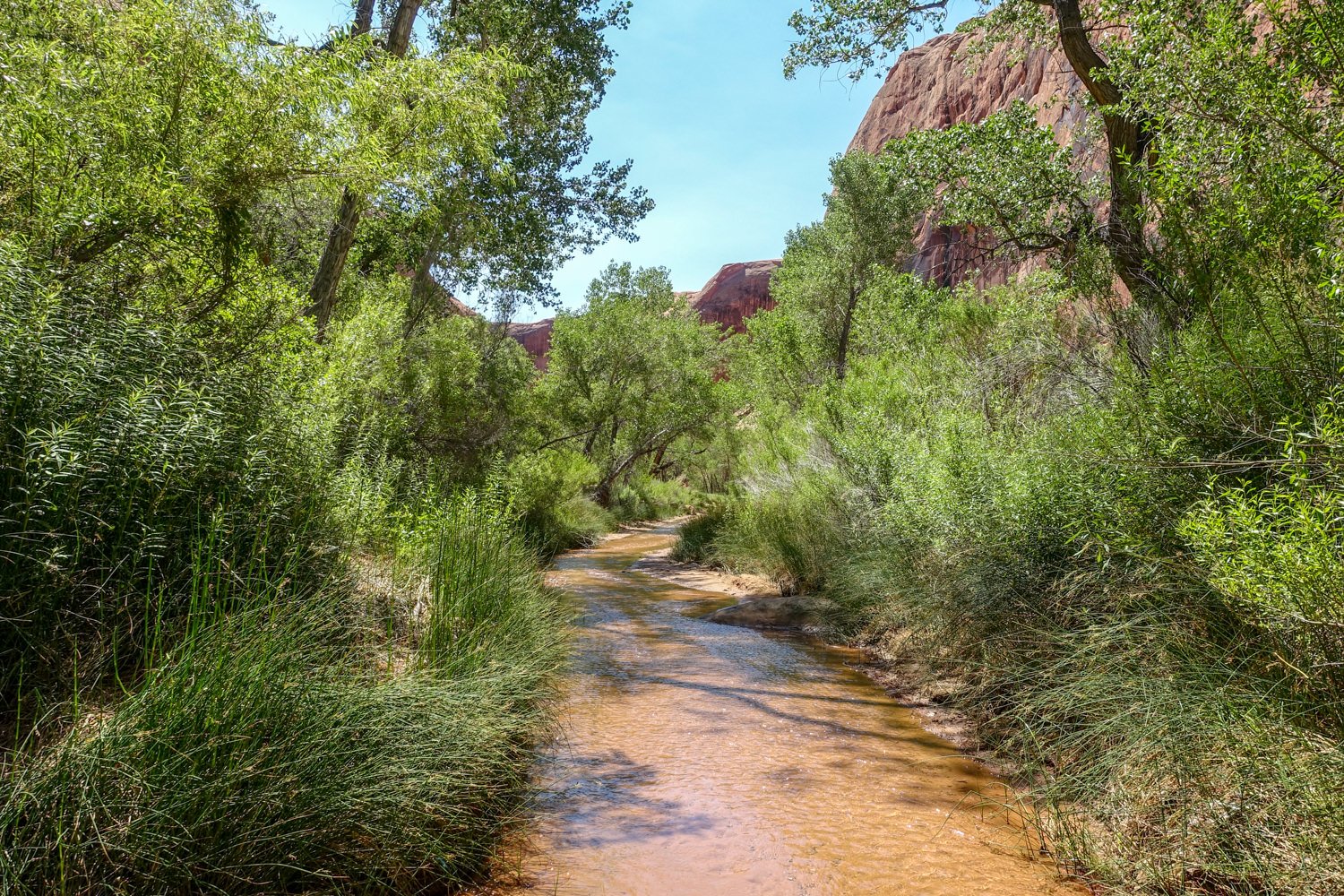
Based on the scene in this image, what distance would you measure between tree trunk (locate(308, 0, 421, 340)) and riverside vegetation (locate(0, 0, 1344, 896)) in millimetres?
59

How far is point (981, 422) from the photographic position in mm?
7168

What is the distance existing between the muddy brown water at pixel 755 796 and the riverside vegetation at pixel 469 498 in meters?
0.38

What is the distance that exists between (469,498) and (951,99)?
43.7m

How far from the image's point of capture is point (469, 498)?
6188mm

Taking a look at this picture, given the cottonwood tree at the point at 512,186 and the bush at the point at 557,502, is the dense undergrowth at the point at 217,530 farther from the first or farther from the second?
the bush at the point at 557,502

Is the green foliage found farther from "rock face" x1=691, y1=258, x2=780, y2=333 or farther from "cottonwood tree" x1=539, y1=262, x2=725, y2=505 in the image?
"rock face" x1=691, y1=258, x2=780, y2=333

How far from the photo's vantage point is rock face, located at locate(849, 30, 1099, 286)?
27.0 m

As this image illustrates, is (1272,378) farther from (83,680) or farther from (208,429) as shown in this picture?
(83,680)

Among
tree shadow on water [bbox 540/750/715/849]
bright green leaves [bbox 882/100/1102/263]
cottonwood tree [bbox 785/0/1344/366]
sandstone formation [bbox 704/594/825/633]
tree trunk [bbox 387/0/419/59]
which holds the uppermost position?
tree trunk [bbox 387/0/419/59]

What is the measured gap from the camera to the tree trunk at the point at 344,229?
8391mm

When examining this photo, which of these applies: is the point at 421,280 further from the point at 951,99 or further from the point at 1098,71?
the point at 951,99

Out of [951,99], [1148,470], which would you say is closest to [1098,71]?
[1148,470]

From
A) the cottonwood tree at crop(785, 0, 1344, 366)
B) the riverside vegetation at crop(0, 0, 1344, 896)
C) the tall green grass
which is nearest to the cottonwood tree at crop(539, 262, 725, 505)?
the riverside vegetation at crop(0, 0, 1344, 896)

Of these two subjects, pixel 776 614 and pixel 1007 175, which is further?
pixel 776 614
